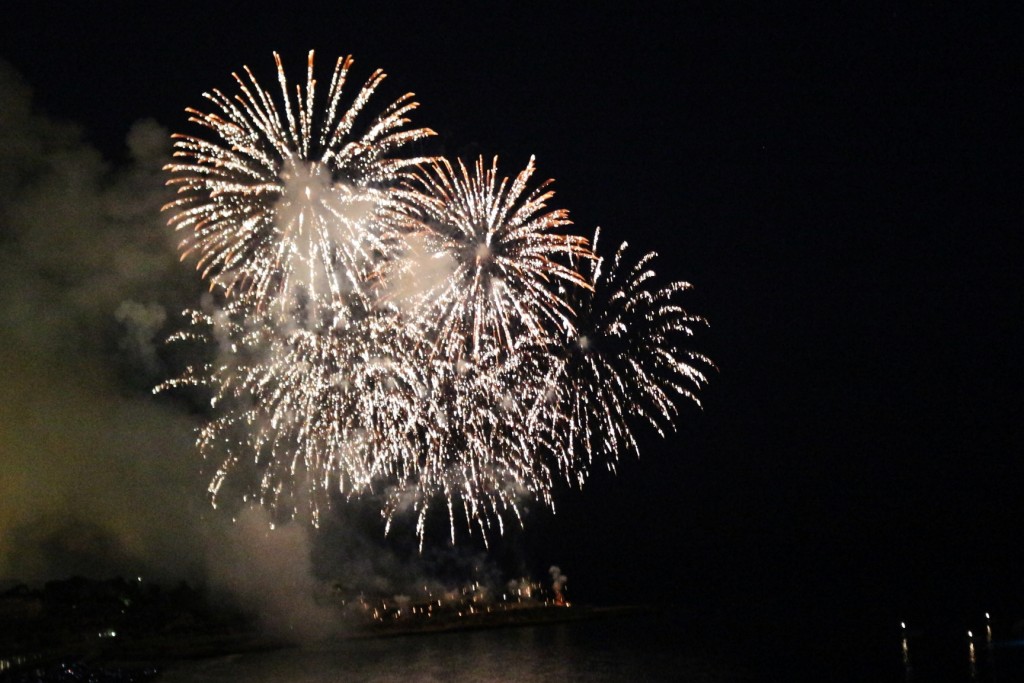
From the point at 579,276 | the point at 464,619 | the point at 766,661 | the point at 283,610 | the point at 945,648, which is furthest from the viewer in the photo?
the point at 464,619

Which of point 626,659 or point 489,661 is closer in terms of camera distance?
point 489,661

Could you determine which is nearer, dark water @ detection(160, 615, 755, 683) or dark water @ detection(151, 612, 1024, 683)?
dark water @ detection(160, 615, 755, 683)

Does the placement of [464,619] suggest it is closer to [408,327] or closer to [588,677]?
[588,677]

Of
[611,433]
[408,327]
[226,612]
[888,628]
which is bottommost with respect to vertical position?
[888,628]

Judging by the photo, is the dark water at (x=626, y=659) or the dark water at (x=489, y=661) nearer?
the dark water at (x=489, y=661)

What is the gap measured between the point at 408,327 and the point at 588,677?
18591 millimetres

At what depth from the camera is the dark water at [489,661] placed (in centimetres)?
3703

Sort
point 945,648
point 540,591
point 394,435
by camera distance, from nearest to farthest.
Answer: point 394,435 < point 945,648 < point 540,591

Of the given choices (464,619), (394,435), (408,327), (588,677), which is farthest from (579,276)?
(464,619)

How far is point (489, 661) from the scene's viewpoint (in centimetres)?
4250

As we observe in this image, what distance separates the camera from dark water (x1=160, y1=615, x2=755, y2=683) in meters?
37.0

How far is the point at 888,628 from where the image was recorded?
60312 mm

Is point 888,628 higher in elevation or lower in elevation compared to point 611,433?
lower

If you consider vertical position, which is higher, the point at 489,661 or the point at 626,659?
the point at 489,661
